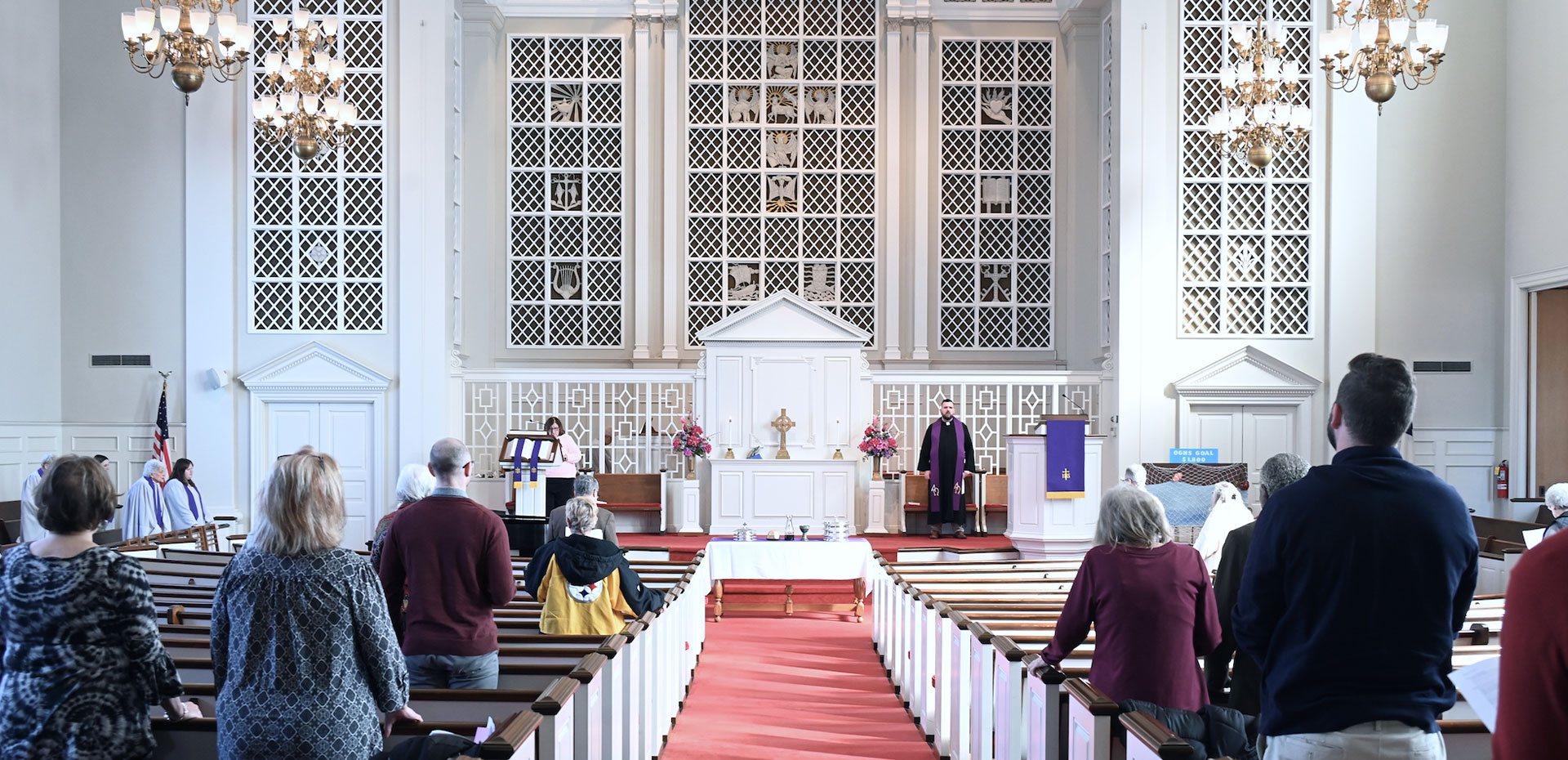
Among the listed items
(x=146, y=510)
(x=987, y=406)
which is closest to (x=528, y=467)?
(x=146, y=510)

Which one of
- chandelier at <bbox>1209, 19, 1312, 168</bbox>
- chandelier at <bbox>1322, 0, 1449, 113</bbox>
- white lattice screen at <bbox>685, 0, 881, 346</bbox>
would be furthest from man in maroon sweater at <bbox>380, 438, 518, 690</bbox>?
white lattice screen at <bbox>685, 0, 881, 346</bbox>

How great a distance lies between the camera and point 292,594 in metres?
2.48

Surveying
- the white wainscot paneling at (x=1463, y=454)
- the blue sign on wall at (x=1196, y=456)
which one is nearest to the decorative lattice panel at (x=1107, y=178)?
the blue sign on wall at (x=1196, y=456)

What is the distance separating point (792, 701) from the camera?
6062mm

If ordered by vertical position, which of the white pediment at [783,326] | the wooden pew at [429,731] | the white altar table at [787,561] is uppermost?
the white pediment at [783,326]

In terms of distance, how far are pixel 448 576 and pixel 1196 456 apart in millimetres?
9394

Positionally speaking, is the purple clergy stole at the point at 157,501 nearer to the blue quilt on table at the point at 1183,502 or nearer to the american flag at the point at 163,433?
the american flag at the point at 163,433

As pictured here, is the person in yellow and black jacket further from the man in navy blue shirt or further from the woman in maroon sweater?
the man in navy blue shirt

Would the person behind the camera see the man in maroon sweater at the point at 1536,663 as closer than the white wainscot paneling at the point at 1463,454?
Yes

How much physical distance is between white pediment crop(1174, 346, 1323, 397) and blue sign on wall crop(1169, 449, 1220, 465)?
688mm

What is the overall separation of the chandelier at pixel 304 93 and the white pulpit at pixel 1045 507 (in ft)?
22.2

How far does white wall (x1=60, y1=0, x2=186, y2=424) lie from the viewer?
12.2 metres

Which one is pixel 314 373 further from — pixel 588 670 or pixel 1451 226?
pixel 1451 226

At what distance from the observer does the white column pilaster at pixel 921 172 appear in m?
14.3
